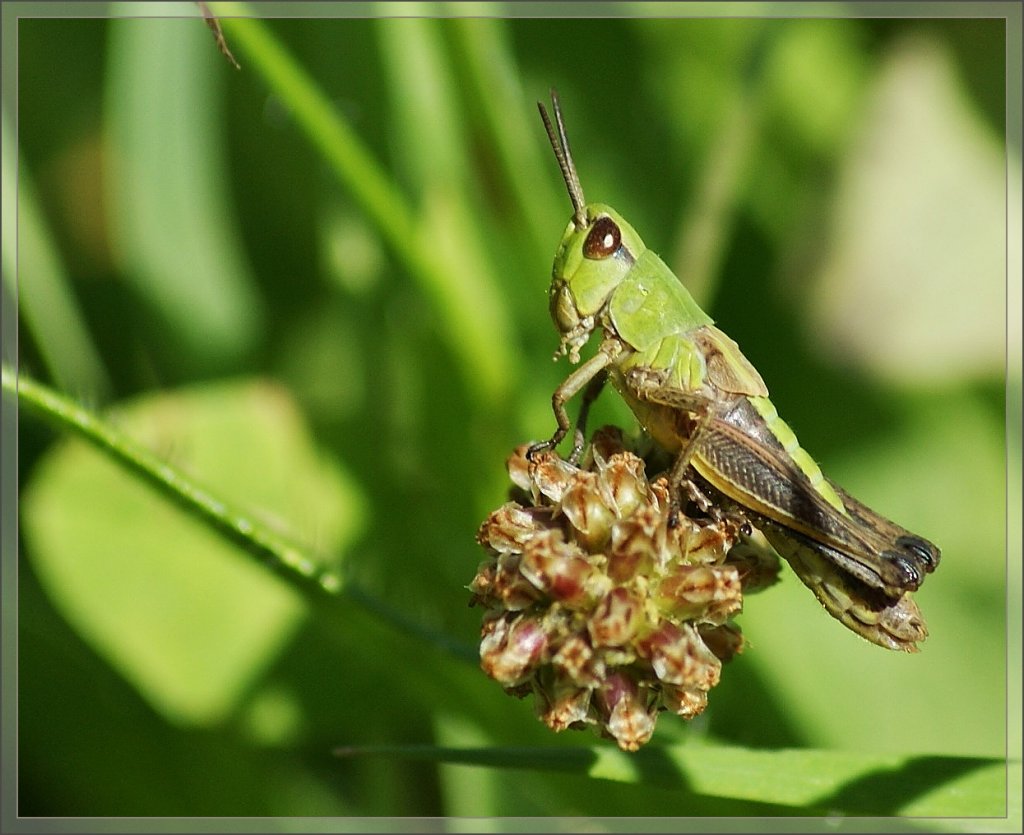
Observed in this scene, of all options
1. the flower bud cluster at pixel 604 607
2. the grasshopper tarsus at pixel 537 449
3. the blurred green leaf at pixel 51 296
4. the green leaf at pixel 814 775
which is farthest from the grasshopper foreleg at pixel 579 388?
the blurred green leaf at pixel 51 296

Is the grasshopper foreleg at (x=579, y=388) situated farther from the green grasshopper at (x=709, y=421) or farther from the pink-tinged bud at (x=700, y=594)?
the pink-tinged bud at (x=700, y=594)

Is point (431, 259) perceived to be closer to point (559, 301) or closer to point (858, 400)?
point (559, 301)

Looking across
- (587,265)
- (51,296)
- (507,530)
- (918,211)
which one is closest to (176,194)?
(51,296)

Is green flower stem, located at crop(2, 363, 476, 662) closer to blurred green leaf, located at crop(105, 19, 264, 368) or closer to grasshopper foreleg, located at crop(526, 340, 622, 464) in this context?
grasshopper foreleg, located at crop(526, 340, 622, 464)

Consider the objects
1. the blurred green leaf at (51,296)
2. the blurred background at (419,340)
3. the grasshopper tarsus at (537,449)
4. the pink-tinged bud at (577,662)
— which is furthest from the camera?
the blurred green leaf at (51,296)

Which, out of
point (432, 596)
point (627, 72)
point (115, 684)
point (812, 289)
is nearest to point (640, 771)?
point (432, 596)
